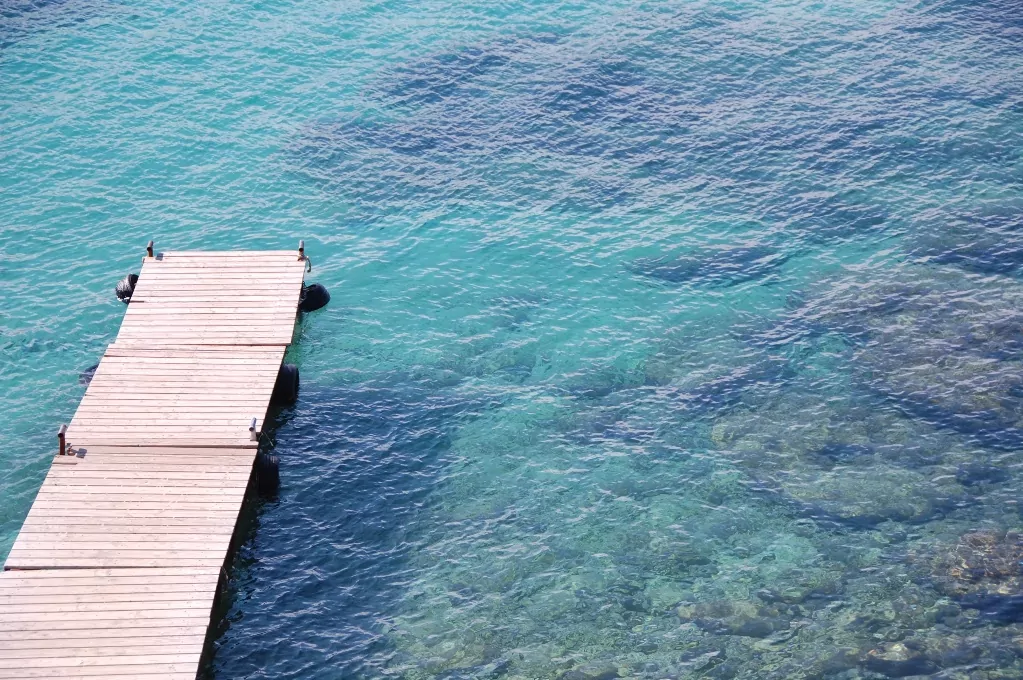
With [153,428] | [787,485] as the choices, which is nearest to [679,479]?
[787,485]

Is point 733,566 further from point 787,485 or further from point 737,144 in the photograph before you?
point 737,144

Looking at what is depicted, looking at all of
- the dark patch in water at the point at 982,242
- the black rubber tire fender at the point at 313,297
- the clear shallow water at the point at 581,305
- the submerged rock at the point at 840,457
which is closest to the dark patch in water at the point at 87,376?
the clear shallow water at the point at 581,305

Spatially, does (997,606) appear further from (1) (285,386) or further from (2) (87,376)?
(2) (87,376)

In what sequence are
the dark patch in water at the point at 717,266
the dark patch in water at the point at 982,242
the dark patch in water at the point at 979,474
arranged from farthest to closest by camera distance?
the dark patch in water at the point at 717,266, the dark patch in water at the point at 982,242, the dark patch in water at the point at 979,474

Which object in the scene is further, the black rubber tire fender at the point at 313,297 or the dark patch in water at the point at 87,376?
the black rubber tire fender at the point at 313,297

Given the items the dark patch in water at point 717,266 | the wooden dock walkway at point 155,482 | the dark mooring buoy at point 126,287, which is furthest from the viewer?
the dark patch in water at point 717,266

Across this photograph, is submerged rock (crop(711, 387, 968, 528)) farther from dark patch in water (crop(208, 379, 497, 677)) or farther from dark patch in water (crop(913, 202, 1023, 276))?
dark patch in water (crop(913, 202, 1023, 276))

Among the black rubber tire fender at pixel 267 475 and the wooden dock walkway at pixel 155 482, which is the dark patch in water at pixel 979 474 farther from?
the wooden dock walkway at pixel 155 482

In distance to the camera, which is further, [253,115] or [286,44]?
[286,44]
